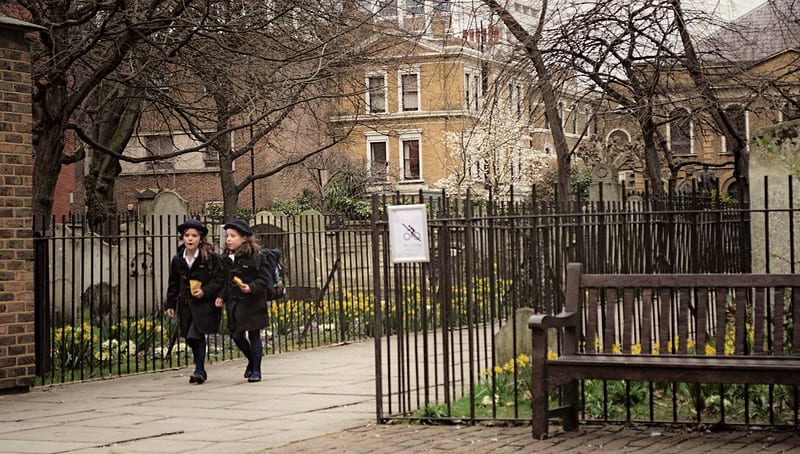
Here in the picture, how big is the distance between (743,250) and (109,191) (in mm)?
16280

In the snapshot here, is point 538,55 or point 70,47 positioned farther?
point 538,55

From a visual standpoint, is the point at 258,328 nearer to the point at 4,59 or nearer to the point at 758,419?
the point at 4,59

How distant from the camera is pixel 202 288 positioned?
42.3 ft

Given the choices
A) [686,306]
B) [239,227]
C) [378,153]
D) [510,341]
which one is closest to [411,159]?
[378,153]

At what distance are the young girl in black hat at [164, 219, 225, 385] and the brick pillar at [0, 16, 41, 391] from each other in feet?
4.80

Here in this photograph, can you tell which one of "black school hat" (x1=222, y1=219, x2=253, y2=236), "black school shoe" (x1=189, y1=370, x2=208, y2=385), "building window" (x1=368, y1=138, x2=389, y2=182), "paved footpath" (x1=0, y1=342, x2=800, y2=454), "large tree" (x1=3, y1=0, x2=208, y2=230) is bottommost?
"paved footpath" (x1=0, y1=342, x2=800, y2=454)

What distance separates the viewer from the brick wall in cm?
1209

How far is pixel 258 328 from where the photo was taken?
12.9 meters

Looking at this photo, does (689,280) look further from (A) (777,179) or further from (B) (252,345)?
(B) (252,345)

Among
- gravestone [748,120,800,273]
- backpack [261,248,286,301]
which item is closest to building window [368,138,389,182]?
backpack [261,248,286,301]

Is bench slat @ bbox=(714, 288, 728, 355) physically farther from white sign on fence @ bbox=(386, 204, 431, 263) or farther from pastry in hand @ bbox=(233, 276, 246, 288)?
pastry in hand @ bbox=(233, 276, 246, 288)

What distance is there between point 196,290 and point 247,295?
1.68 ft

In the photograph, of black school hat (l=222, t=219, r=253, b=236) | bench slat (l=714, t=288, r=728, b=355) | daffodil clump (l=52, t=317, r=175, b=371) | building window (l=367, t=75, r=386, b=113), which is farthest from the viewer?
building window (l=367, t=75, r=386, b=113)

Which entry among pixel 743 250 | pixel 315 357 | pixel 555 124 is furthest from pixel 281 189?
pixel 743 250
